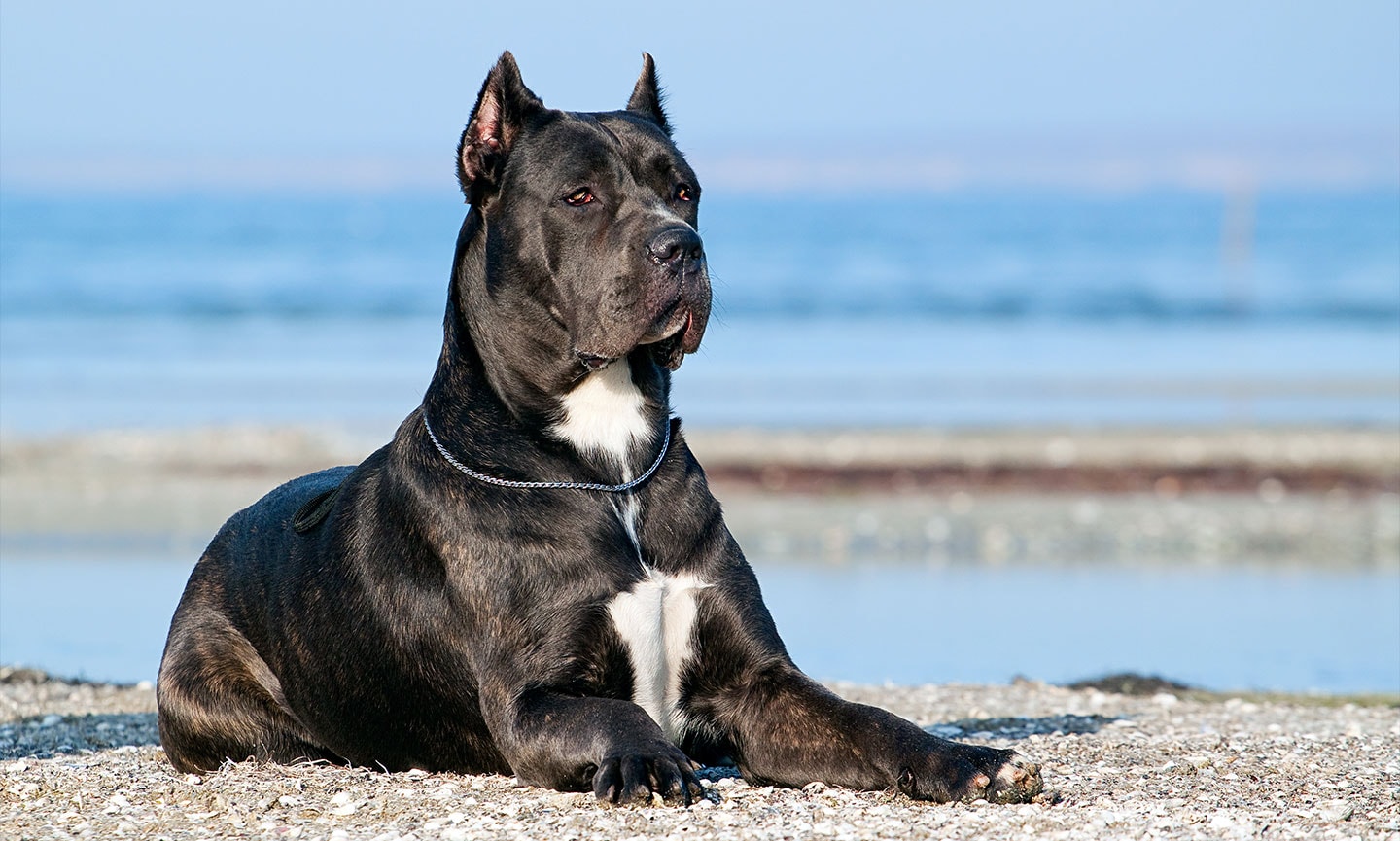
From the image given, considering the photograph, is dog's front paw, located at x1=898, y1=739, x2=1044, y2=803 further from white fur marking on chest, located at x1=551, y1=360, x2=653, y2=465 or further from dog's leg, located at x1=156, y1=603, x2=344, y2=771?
dog's leg, located at x1=156, y1=603, x2=344, y2=771

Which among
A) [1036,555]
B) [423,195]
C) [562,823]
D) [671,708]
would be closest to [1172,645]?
[1036,555]

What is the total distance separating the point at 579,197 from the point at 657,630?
53.9 inches

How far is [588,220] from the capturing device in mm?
5375

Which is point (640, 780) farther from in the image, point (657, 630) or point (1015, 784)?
point (1015, 784)

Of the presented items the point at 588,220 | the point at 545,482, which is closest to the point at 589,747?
the point at 545,482

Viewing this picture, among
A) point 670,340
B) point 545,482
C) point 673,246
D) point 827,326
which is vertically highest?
point 827,326

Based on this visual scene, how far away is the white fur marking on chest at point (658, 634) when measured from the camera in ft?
17.0

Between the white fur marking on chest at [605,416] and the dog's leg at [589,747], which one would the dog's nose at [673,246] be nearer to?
the white fur marking on chest at [605,416]

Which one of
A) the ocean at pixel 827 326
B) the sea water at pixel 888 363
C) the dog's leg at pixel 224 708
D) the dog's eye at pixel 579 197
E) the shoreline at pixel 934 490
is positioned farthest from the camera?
the ocean at pixel 827 326

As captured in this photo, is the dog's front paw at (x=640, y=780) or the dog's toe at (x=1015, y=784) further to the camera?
the dog's toe at (x=1015, y=784)

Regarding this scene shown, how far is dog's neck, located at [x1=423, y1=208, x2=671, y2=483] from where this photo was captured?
17.8 feet

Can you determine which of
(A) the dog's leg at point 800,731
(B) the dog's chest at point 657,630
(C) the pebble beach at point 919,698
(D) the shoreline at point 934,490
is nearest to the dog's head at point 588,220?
(B) the dog's chest at point 657,630

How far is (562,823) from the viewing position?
15.5 ft

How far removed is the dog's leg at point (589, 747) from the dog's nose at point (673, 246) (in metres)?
1.34
